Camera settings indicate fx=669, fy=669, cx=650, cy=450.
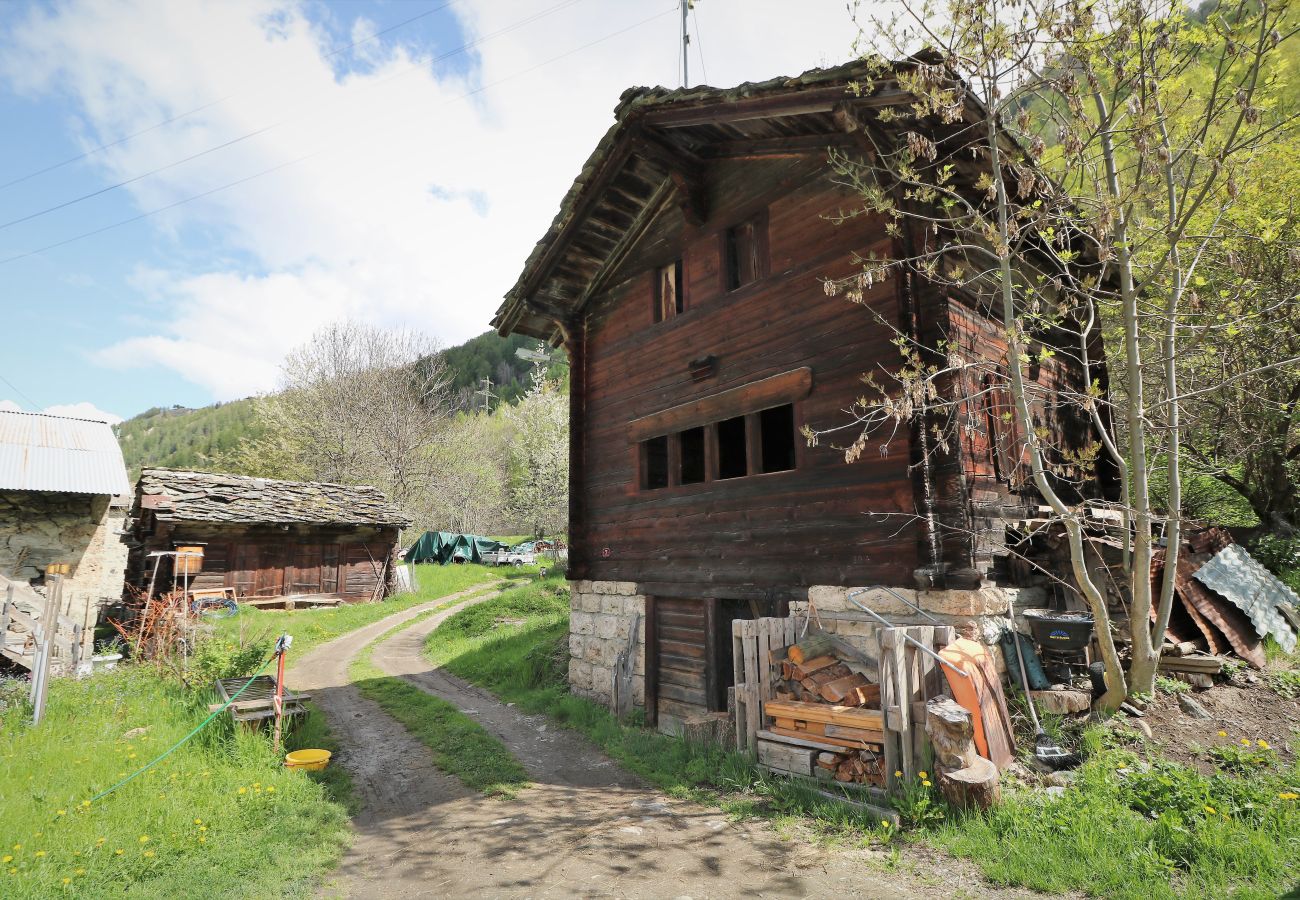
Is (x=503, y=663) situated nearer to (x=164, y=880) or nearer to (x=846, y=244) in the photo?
(x=164, y=880)

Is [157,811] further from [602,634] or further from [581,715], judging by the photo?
[602,634]

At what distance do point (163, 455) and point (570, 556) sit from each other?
5955 inches

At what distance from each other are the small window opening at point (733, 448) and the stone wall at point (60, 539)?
14149 mm

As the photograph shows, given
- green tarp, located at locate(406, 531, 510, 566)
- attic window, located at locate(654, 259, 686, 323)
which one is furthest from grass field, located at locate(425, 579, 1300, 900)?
green tarp, located at locate(406, 531, 510, 566)

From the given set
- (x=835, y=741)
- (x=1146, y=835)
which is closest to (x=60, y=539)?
(x=835, y=741)

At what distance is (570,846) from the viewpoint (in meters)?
6.16

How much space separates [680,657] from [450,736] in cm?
370

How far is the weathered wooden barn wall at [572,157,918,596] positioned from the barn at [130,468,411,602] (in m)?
16.6

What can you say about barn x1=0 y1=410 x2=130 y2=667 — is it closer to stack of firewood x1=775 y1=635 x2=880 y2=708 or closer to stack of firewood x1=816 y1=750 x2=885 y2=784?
stack of firewood x1=775 y1=635 x2=880 y2=708

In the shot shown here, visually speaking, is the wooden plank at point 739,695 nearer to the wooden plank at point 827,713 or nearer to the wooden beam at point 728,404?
the wooden plank at point 827,713

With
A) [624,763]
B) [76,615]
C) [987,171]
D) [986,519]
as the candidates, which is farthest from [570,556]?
[76,615]

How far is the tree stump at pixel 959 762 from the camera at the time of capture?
5.71 m

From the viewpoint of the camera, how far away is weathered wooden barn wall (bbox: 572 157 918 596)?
8.18 metres

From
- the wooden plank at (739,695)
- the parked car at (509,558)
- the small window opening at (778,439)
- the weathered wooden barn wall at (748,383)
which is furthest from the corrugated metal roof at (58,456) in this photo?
the parked car at (509,558)
